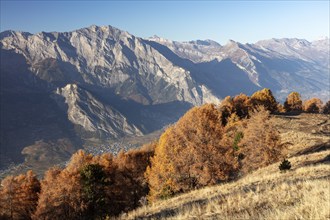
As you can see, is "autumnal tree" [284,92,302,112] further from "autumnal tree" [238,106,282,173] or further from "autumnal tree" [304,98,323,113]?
"autumnal tree" [238,106,282,173]

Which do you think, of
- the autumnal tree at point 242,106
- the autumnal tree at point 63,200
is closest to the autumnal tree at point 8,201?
the autumnal tree at point 63,200

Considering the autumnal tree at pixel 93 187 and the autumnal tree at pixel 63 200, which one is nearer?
the autumnal tree at pixel 93 187

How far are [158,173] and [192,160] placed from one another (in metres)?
11.0

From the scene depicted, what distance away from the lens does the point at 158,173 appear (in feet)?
226

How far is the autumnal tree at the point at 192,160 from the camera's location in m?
57.4

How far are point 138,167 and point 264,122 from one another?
48005 mm

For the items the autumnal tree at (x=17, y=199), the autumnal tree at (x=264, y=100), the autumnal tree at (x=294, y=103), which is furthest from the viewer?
the autumnal tree at (x=294, y=103)

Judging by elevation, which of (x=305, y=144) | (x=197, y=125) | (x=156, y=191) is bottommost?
(x=156, y=191)

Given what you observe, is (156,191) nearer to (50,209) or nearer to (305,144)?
(50,209)

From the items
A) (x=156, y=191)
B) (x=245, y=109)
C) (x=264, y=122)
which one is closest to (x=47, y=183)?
(x=156, y=191)

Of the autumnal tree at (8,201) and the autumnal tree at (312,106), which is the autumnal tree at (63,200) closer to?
the autumnal tree at (8,201)

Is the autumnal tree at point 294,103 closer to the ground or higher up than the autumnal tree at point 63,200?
higher up

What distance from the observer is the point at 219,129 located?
70.4 meters

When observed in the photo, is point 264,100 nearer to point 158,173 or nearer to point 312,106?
point 312,106
